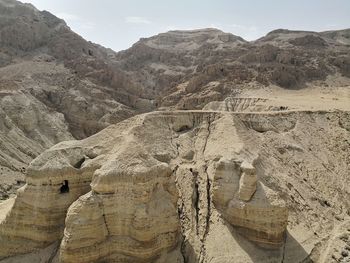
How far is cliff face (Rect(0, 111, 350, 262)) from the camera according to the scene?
19.9 m

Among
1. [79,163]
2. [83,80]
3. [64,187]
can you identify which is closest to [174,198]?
[79,163]

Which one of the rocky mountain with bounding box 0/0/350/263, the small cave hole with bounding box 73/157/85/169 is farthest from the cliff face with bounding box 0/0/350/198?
the small cave hole with bounding box 73/157/85/169

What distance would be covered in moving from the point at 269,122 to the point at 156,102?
4281cm

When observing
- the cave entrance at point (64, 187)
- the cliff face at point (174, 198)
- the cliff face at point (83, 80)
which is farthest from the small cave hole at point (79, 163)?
the cliff face at point (83, 80)

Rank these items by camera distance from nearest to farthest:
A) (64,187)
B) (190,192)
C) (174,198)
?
(174,198), (64,187), (190,192)

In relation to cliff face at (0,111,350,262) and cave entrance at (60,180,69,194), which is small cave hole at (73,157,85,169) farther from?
cave entrance at (60,180,69,194)

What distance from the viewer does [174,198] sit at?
21281 mm

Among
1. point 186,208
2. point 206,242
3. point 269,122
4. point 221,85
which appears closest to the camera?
point 206,242

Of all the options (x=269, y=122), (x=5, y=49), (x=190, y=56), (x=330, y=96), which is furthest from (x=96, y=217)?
(x=190, y=56)

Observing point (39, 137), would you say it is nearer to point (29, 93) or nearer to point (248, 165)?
point (29, 93)

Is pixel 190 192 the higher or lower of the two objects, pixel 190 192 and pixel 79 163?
the lower

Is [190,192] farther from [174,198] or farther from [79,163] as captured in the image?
[79,163]

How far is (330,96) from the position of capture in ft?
184

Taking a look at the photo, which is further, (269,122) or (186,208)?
(269,122)
